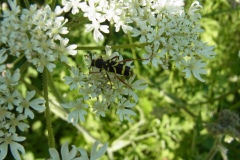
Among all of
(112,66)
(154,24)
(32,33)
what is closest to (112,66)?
(112,66)

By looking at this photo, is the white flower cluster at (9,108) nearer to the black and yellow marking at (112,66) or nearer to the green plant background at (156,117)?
the black and yellow marking at (112,66)

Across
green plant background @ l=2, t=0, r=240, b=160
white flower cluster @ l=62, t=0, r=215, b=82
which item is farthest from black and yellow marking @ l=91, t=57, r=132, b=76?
green plant background @ l=2, t=0, r=240, b=160

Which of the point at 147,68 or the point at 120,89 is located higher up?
the point at 120,89

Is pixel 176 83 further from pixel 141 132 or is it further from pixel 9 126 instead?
pixel 9 126

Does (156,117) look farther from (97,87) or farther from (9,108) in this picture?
(9,108)

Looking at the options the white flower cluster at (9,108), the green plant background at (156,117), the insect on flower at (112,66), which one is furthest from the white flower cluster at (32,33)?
the green plant background at (156,117)

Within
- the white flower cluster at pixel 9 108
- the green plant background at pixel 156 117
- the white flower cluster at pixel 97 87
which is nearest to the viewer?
the white flower cluster at pixel 9 108

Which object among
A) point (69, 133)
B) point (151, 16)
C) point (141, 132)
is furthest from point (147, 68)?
point (151, 16)
